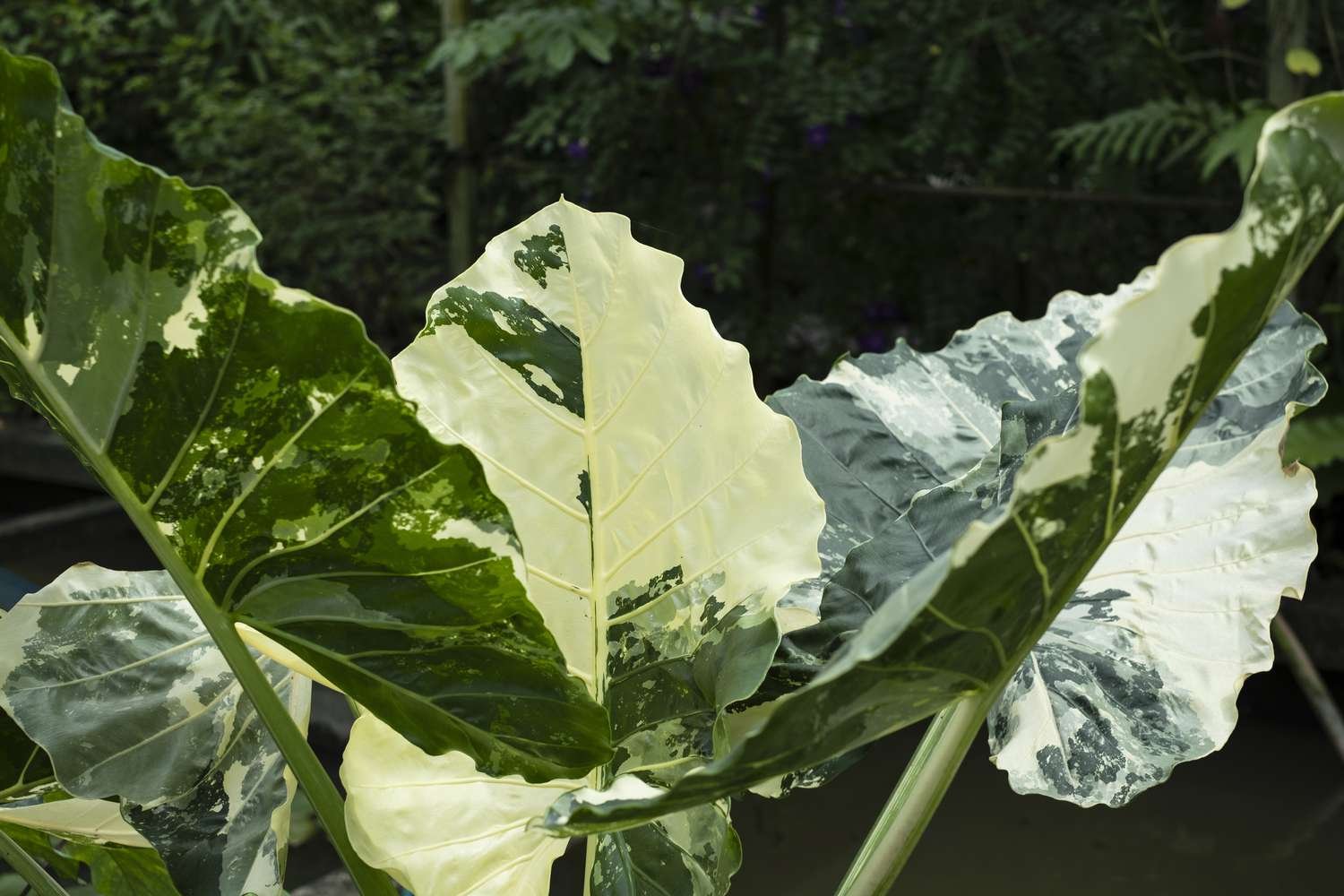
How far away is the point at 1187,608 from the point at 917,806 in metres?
0.15

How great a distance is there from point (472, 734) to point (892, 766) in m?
1.99

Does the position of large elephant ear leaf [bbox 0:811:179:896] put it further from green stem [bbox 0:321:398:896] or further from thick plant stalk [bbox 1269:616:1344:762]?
thick plant stalk [bbox 1269:616:1344:762]

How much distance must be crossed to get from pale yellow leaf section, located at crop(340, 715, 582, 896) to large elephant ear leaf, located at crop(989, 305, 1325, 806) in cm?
17

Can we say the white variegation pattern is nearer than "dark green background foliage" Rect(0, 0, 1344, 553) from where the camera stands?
Yes

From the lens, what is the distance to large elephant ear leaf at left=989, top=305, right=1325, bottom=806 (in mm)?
443

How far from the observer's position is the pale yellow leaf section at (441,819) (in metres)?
0.40

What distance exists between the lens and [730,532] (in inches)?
16.2

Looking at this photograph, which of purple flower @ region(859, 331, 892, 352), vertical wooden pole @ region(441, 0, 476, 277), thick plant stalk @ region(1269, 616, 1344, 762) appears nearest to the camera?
thick plant stalk @ region(1269, 616, 1344, 762)

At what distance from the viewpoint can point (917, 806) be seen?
1.27 feet

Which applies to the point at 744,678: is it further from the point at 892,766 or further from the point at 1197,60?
the point at 1197,60

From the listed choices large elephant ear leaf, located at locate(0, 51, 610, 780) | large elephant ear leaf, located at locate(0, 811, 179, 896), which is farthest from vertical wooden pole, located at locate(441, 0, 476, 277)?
large elephant ear leaf, located at locate(0, 51, 610, 780)

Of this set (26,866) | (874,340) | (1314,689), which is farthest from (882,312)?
(26,866)

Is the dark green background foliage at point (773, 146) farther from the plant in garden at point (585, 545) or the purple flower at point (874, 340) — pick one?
the plant in garden at point (585, 545)

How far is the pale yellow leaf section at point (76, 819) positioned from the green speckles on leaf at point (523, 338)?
24 cm
